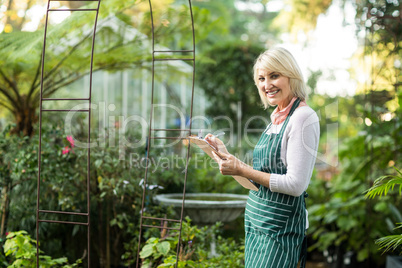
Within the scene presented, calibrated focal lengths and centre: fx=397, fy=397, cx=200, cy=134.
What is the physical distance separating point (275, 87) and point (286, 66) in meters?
0.10

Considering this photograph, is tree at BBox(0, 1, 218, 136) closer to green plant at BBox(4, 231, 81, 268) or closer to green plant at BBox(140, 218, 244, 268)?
green plant at BBox(4, 231, 81, 268)

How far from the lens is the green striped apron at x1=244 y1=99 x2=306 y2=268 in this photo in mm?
1568

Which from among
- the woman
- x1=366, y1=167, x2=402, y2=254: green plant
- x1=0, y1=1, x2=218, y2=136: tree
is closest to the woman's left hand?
the woman

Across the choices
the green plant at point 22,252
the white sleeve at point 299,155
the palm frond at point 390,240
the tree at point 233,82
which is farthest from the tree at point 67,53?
the palm frond at point 390,240

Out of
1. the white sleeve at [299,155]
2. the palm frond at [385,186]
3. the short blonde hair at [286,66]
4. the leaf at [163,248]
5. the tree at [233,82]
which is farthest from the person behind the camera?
the tree at [233,82]

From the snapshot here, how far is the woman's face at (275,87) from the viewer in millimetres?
1638

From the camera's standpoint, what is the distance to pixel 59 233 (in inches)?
136

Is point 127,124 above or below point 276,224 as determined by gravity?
above

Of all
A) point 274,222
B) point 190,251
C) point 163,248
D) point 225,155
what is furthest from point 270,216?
point 190,251

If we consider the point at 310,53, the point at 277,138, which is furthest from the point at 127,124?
the point at 310,53

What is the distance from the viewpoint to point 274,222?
160cm

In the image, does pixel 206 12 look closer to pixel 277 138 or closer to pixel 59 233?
pixel 59 233

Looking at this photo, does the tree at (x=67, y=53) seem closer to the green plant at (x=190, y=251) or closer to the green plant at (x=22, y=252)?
the green plant at (x=22, y=252)

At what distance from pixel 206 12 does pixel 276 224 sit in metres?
3.28
